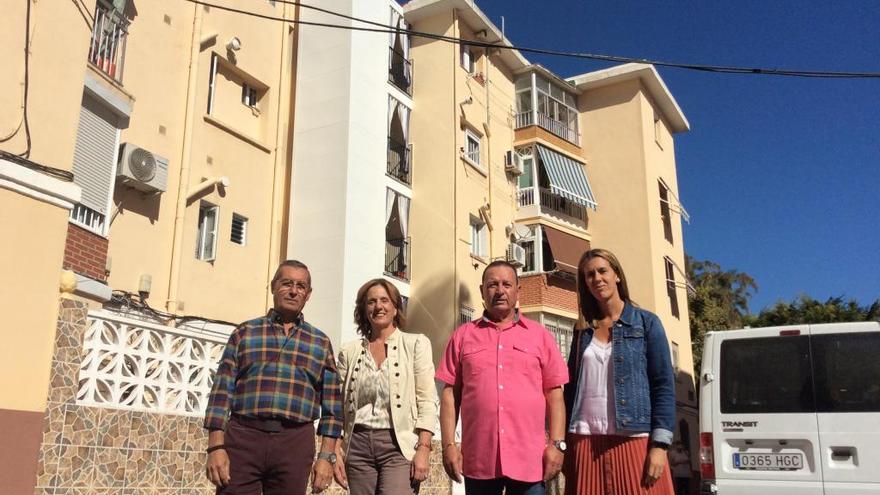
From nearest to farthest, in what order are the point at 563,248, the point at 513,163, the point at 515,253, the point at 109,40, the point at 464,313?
1. the point at 109,40
2. the point at 464,313
3. the point at 515,253
4. the point at 563,248
5. the point at 513,163

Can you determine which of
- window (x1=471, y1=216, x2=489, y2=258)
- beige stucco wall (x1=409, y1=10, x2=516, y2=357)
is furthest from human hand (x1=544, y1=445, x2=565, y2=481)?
window (x1=471, y1=216, x2=489, y2=258)

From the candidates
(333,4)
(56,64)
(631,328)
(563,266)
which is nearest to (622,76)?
(563,266)

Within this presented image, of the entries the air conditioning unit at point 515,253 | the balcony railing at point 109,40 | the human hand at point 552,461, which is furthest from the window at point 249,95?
the human hand at point 552,461

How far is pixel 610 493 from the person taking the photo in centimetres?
369

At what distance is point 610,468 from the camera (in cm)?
375

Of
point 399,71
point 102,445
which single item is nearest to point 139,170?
point 102,445

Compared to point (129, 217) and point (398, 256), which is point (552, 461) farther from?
point (398, 256)

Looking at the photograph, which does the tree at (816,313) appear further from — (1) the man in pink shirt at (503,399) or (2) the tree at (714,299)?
(1) the man in pink shirt at (503,399)

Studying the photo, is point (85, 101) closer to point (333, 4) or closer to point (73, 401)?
point (73, 401)

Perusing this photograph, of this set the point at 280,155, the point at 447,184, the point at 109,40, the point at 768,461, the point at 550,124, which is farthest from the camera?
the point at 550,124

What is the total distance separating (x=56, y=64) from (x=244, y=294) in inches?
307

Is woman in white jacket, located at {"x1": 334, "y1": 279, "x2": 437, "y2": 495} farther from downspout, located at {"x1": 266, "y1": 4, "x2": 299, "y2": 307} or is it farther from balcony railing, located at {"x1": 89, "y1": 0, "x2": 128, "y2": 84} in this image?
downspout, located at {"x1": 266, "y1": 4, "x2": 299, "y2": 307}

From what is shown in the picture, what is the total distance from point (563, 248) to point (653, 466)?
1889 cm

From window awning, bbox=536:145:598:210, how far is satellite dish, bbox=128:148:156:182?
12.9m
